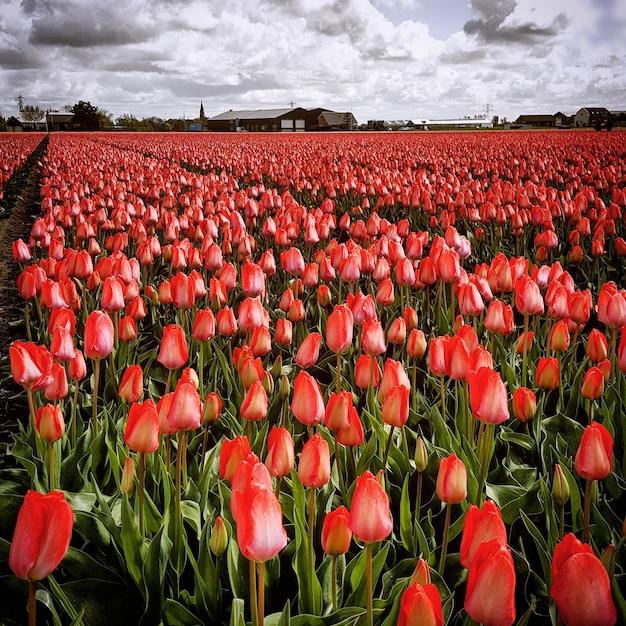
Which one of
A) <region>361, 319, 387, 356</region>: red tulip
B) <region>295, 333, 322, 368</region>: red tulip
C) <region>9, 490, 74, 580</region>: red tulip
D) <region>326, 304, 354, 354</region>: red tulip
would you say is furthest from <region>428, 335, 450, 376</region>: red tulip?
<region>9, 490, 74, 580</region>: red tulip

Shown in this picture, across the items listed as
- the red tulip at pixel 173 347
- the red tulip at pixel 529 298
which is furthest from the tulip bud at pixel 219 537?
the red tulip at pixel 529 298

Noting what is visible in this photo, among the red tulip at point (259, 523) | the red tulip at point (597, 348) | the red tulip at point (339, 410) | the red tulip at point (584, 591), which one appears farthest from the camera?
the red tulip at point (597, 348)

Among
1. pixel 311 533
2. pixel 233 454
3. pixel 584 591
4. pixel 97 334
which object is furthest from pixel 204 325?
pixel 584 591

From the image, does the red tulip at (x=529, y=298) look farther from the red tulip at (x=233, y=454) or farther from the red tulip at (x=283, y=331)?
the red tulip at (x=233, y=454)

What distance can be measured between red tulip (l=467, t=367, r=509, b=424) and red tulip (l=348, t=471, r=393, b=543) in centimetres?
62

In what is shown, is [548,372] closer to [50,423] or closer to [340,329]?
[340,329]

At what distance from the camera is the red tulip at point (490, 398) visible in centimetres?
172

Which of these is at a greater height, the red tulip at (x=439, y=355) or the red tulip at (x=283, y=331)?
the red tulip at (x=439, y=355)

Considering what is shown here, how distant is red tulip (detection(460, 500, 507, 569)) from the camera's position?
1.14 meters

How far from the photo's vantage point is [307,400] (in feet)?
5.73

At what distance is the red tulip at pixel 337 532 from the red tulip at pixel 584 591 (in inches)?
18.2

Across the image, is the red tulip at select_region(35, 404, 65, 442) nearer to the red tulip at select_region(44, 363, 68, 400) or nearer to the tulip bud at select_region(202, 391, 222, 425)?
the red tulip at select_region(44, 363, 68, 400)

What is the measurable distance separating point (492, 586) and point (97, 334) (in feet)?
5.85

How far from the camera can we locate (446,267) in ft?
10.9
